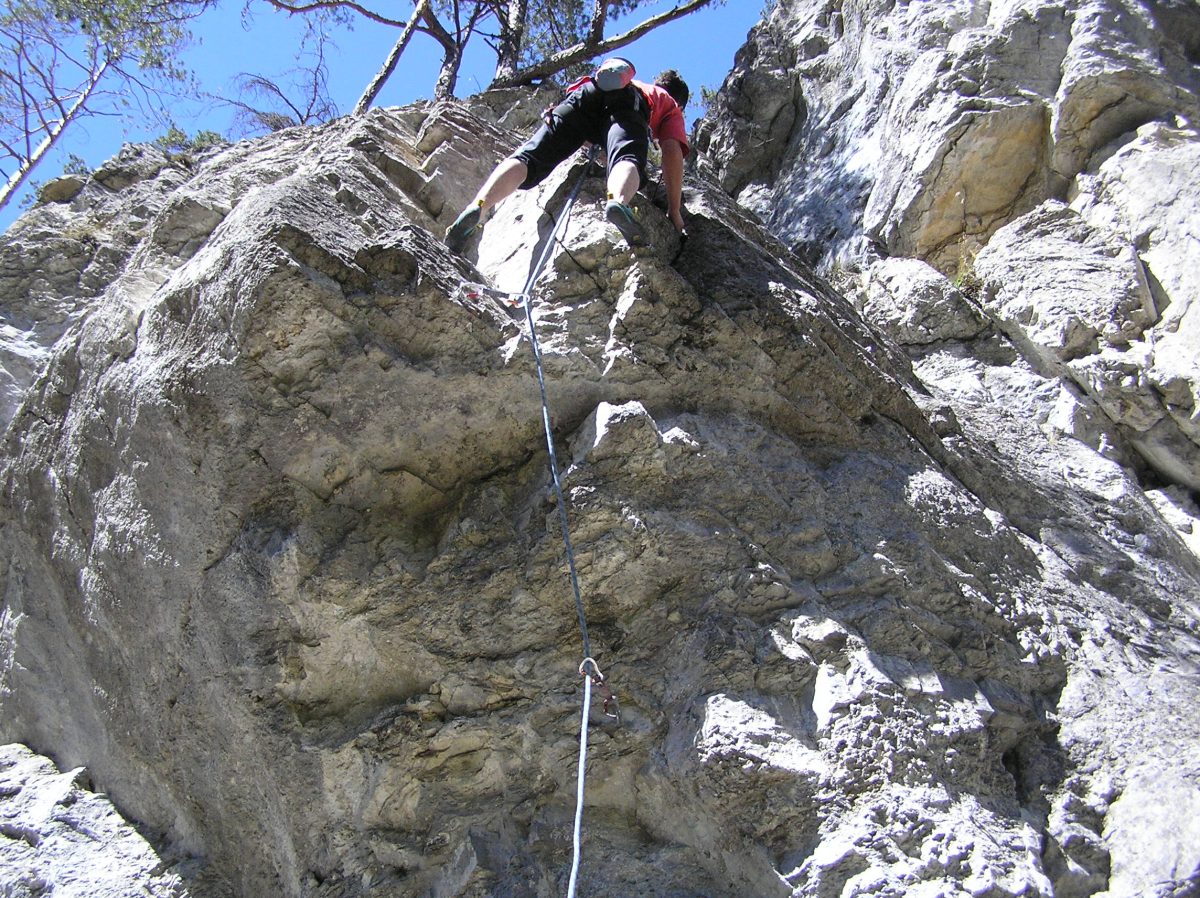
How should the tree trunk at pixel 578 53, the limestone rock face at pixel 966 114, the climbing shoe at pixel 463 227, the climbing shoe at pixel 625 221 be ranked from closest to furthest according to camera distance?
the climbing shoe at pixel 625 221
the climbing shoe at pixel 463 227
the limestone rock face at pixel 966 114
the tree trunk at pixel 578 53

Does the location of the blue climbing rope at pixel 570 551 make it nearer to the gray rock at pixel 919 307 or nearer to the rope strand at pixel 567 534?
the rope strand at pixel 567 534

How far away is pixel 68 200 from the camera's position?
6824mm

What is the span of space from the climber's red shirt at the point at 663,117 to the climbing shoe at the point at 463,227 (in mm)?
1026

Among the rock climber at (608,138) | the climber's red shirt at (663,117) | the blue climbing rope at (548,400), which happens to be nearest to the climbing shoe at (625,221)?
the rock climber at (608,138)

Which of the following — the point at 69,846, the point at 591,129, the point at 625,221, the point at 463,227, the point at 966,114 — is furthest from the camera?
the point at 966,114

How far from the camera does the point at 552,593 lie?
3525 millimetres

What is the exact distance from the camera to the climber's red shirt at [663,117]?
473 cm

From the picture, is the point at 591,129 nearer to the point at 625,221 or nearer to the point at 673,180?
the point at 673,180

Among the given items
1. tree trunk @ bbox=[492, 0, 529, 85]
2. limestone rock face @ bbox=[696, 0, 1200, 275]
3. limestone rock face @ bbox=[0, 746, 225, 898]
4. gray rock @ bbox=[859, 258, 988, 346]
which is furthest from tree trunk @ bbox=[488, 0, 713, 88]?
limestone rock face @ bbox=[0, 746, 225, 898]

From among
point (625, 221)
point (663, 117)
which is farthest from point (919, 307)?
point (625, 221)

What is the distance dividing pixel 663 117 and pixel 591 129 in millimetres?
348

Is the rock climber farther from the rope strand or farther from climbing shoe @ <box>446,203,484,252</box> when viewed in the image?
the rope strand

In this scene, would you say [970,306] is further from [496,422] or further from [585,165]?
[496,422]

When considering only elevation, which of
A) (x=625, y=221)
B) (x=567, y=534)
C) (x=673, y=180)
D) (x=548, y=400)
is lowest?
(x=567, y=534)
